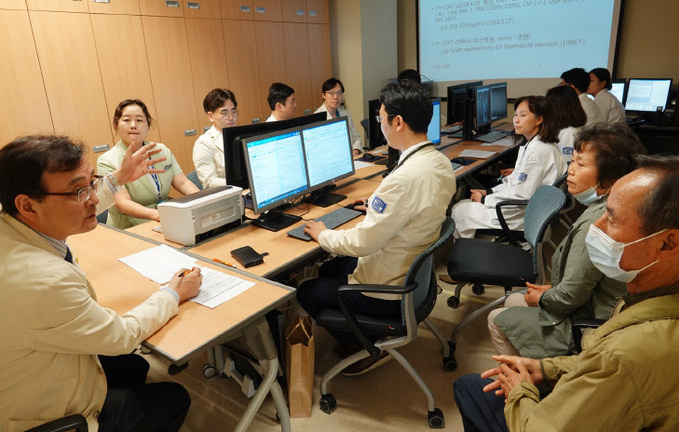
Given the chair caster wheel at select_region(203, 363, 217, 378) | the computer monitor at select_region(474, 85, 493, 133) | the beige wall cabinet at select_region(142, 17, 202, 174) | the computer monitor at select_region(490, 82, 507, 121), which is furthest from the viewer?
the computer monitor at select_region(490, 82, 507, 121)

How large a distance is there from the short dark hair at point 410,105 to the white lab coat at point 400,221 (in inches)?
4.2

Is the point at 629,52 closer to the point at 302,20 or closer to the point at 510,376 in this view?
the point at 302,20

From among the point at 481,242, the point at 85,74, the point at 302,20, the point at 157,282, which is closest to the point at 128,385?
the point at 157,282

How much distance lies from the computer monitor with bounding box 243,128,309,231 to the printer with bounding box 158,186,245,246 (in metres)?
0.14

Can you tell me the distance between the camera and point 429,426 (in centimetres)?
196

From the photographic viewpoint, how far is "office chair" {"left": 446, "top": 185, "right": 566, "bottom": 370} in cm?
219

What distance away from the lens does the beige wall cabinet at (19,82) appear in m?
3.25

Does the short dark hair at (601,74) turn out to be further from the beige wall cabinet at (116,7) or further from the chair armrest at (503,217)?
the beige wall cabinet at (116,7)

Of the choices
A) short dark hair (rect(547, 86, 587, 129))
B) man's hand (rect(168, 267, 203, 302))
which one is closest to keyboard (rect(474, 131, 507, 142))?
short dark hair (rect(547, 86, 587, 129))

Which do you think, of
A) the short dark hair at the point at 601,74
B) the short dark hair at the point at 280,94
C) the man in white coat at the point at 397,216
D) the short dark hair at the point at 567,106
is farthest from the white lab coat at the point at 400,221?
the short dark hair at the point at 601,74

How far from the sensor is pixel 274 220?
94.0 inches

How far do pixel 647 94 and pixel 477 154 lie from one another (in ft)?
8.06

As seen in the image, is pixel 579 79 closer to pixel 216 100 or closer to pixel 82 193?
pixel 216 100

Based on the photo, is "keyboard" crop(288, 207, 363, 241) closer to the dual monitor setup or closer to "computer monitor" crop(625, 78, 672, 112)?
the dual monitor setup
